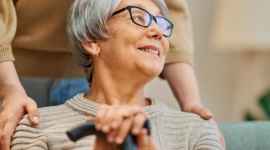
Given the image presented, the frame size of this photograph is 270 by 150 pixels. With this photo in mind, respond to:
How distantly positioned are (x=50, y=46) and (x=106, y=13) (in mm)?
343

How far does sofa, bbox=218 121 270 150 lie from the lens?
1784mm

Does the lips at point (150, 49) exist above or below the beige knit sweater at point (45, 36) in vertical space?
above

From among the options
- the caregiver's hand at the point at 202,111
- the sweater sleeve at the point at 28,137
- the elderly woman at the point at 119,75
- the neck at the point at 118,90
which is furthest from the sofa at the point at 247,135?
the sweater sleeve at the point at 28,137

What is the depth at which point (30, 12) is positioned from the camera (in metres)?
1.84

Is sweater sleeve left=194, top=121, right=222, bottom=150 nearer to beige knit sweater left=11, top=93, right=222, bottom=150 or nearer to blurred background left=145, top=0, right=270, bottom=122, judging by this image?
beige knit sweater left=11, top=93, right=222, bottom=150

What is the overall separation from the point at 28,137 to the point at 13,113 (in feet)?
0.26

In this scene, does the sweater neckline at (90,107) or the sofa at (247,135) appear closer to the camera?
the sweater neckline at (90,107)

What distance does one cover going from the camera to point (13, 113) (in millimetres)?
1542

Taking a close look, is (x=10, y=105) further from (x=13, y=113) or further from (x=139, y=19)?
(x=139, y=19)

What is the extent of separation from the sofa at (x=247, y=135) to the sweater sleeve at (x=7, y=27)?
0.67m

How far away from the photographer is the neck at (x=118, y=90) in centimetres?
158

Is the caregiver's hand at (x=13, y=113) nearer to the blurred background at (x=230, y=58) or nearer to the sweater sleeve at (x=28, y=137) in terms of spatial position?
the sweater sleeve at (x=28, y=137)

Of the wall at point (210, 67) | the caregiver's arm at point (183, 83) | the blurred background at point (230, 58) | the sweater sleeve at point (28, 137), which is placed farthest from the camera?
the wall at point (210, 67)

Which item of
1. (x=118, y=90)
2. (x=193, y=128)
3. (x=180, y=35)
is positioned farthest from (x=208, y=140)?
(x=180, y=35)
